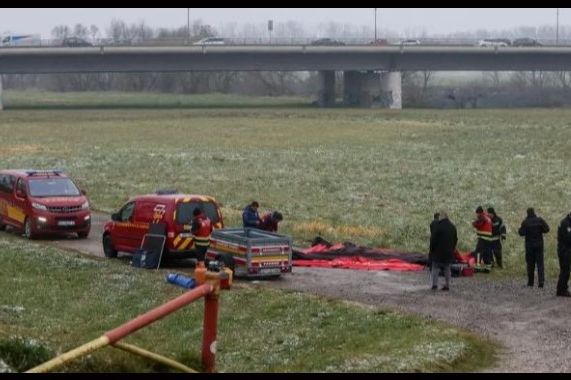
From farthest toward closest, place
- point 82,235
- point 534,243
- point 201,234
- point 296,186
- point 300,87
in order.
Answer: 1. point 300,87
2. point 296,186
3. point 82,235
4. point 201,234
5. point 534,243

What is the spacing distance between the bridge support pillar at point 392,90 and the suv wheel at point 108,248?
327ft

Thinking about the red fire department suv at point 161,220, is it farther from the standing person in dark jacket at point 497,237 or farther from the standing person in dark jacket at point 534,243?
the standing person in dark jacket at point 534,243

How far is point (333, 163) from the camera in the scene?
58969 millimetres

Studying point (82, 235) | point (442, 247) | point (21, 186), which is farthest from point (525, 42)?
point (442, 247)

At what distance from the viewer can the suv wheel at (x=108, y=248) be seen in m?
28.7

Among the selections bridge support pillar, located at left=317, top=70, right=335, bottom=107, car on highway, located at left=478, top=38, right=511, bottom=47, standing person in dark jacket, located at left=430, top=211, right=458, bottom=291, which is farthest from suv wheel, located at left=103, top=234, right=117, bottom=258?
bridge support pillar, located at left=317, top=70, right=335, bottom=107

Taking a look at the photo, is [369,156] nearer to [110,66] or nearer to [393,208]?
[393,208]

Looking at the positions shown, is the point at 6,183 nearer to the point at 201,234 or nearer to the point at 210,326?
the point at 201,234

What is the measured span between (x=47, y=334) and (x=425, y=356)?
220 inches

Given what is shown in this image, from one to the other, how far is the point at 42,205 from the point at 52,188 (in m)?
1.31

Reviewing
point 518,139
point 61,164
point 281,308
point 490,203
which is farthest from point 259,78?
point 281,308

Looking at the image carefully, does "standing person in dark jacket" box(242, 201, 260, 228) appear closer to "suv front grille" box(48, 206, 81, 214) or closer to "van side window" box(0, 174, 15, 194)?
"suv front grille" box(48, 206, 81, 214)

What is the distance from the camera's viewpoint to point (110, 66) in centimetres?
11769

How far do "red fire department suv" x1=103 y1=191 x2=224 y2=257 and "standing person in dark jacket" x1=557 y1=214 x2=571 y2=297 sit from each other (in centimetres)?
837
